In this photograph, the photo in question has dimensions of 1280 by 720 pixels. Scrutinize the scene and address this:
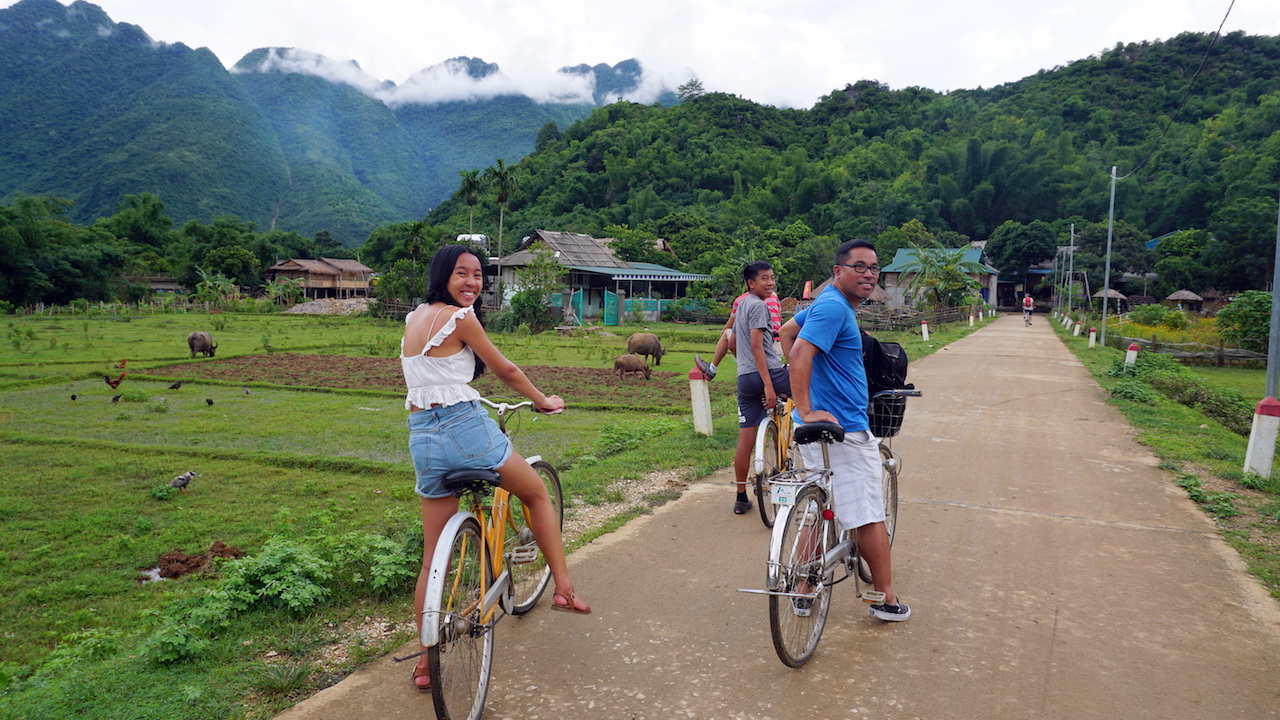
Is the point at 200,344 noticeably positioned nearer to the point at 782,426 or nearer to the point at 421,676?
the point at 782,426

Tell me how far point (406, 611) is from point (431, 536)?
0.93 metres

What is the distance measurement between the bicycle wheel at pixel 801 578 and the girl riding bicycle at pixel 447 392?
3.79ft

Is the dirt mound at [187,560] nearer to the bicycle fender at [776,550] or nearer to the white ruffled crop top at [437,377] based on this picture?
the white ruffled crop top at [437,377]

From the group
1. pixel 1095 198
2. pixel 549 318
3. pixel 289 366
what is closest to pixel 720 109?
pixel 1095 198

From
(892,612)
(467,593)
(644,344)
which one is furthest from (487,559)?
Answer: (644,344)

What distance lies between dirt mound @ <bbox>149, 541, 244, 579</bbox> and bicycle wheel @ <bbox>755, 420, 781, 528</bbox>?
11.7 feet

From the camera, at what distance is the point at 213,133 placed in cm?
9619

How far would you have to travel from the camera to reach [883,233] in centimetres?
6944

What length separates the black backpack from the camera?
401 cm

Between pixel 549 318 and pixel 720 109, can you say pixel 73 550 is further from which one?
pixel 720 109

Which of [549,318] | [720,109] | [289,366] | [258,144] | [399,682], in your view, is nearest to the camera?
[399,682]

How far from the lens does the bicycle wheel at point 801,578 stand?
3.15 metres

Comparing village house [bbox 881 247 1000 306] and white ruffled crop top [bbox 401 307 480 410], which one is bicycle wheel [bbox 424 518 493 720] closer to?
white ruffled crop top [bbox 401 307 480 410]

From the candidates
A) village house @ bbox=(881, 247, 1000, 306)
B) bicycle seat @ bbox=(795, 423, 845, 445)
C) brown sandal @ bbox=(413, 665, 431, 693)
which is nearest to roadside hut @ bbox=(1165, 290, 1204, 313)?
village house @ bbox=(881, 247, 1000, 306)
